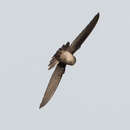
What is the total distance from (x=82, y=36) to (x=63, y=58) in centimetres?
141

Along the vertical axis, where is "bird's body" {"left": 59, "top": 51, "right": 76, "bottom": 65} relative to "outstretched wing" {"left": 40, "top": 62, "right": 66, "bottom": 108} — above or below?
above

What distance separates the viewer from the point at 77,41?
31453 mm

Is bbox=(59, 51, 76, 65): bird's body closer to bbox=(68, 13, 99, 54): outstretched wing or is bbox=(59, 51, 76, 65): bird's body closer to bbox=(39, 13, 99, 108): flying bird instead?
bbox=(39, 13, 99, 108): flying bird

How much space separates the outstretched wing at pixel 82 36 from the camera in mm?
31172

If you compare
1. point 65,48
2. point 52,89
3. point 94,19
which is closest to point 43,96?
point 52,89

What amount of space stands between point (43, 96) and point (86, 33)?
370 cm

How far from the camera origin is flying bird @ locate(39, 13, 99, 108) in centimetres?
3123

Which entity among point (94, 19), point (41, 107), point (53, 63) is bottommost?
point (41, 107)

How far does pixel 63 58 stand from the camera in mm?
31453

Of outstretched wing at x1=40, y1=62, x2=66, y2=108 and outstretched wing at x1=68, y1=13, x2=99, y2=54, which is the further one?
outstretched wing at x1=40, y1=62, x2=66, y2=108

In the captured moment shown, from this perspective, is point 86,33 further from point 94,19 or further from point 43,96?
point 43,96

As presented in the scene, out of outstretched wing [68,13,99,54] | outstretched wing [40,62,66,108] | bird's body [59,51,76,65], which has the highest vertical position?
outstretched wing [68,13,99,54]

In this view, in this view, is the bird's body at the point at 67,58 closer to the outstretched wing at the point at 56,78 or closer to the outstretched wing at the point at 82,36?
the outstretched wing at the point at 82,36

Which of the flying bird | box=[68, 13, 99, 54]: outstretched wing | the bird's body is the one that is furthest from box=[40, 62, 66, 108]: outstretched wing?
box=[68, 13, 99, 54]: outstretched wing
